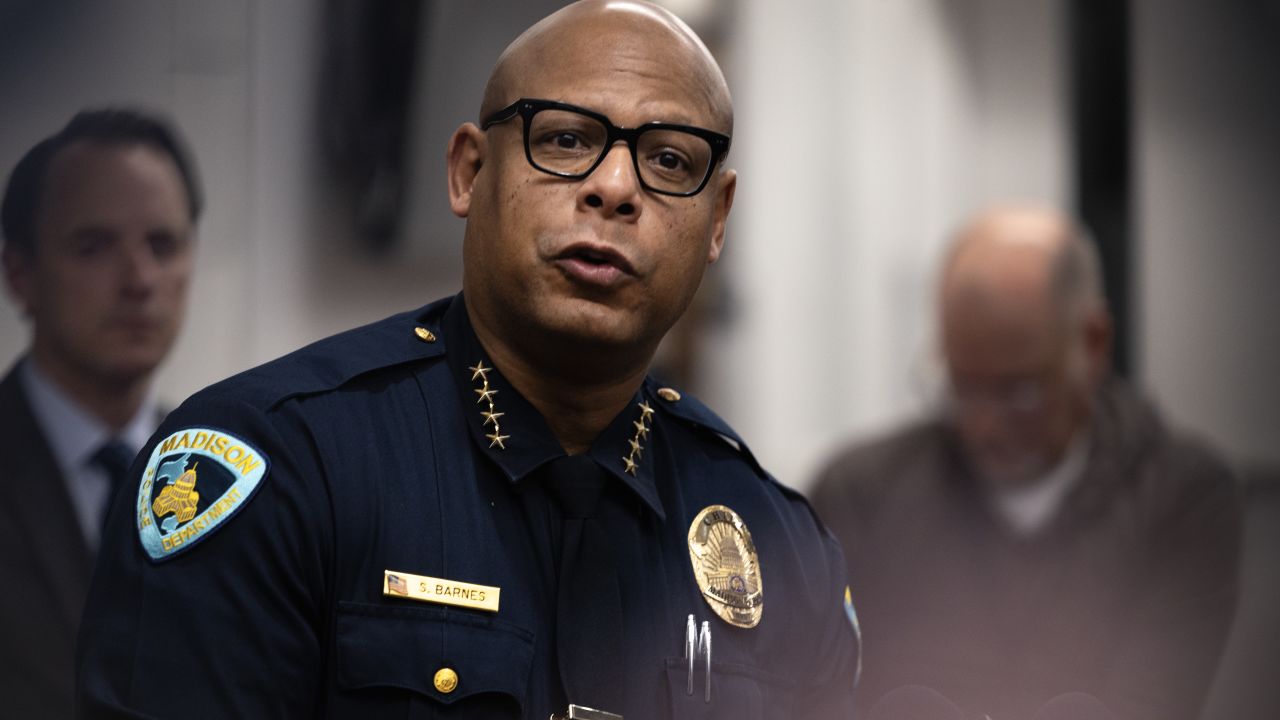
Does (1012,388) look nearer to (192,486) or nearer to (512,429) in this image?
(512,429)

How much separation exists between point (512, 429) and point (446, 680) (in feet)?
0.56

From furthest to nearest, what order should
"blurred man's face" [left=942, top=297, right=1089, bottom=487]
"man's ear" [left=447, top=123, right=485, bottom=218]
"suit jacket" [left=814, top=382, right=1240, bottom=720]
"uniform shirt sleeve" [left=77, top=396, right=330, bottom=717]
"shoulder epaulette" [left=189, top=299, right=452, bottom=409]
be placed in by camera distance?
"blurred man's face" [left=942, top=297, right=1089, bottom=487] → "suit jacket" [left=814, top=382, right=1240, bottom=720] → "man's ear" [left=447, top=123, right=485, bottom=218] → "shoulder epaulette" [left=189, top=299, right=452, bottom=409] → "uniform shirt sleeve" [left=77, top=396, right=330, bottom=717]

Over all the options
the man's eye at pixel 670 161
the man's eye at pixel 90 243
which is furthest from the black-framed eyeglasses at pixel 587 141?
the man's eye at pixel 90 243

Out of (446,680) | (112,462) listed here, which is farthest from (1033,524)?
(446,680)

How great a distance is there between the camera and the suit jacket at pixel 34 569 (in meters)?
1.22

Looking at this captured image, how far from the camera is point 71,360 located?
128cm

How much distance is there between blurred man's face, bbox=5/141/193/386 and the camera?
1230 millimetres

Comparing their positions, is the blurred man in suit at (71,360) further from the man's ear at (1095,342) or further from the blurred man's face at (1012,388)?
the man's ear at (1095,342)

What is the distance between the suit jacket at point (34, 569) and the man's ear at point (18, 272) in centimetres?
7

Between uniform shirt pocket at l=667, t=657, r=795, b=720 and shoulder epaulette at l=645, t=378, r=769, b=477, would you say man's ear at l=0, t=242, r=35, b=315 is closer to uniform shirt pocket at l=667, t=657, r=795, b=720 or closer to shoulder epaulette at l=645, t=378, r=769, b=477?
shoulder epaulette at l=645, t=378, r=769, b=477

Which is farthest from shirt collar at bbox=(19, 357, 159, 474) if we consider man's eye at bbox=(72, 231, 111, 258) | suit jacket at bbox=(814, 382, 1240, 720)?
suit jacket at bbox=(814, 382, 1240, 720)

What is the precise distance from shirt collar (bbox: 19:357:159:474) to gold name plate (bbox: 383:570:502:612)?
56 cm

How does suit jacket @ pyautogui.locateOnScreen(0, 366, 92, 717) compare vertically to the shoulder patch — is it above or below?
below

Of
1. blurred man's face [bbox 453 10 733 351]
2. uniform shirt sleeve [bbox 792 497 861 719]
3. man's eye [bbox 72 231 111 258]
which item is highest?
blurred man's face [bbox 453 10 733 351]
